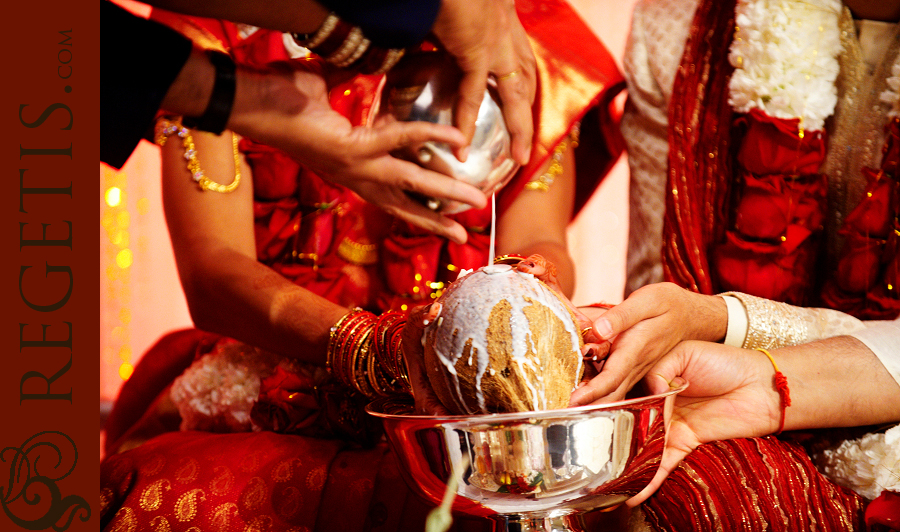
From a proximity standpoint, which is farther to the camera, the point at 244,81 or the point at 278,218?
the point at 278,218

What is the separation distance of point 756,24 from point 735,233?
0.30 metres

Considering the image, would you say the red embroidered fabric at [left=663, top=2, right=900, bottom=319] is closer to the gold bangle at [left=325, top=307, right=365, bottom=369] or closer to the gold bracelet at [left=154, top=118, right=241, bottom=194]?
the gold bangle at [left=325, top=307, right=365, bottom=369]

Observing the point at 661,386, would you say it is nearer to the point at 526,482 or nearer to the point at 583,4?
the point at 526,482

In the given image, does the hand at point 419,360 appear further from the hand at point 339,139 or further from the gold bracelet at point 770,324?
the gold bracelet at point 770,324

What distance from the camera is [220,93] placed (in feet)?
2.56

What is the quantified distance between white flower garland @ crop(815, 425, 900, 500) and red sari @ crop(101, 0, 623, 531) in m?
0.52

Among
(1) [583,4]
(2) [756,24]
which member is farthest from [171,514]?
(1) [583,4]

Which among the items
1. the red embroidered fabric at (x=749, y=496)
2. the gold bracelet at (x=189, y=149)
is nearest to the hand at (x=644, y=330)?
the red embroidered fabric at (x=749, y=496)

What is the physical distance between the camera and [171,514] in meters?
0.88

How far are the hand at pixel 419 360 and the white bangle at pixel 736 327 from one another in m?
0.42

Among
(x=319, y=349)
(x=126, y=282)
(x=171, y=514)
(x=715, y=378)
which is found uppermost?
(x=715, y=378)

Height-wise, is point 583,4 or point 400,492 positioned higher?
point 583,4

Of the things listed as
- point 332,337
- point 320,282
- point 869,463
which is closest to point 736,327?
point 869,463

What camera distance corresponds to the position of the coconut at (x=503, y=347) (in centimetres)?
63
